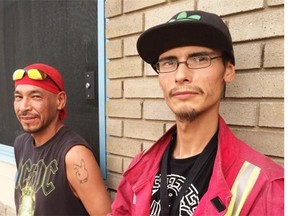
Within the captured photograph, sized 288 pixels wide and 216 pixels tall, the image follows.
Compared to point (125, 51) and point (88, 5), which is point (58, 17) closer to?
point (88, 5)

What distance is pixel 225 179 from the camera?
4.62ft

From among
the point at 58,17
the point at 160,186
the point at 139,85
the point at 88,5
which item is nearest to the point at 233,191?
the point at 160,186

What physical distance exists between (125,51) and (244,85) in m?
1.10

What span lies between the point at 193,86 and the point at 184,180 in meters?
0.46

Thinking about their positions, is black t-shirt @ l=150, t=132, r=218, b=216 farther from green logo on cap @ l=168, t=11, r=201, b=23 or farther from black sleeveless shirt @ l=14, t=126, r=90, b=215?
black sleeveless shirt @ l=14, t=126, r=90, b=215

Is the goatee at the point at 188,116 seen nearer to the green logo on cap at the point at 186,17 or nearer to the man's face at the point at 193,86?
the man's face at the point at 193,86

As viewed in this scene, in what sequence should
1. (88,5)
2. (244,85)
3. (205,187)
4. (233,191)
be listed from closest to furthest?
(233,191) → (205,187) → (244,85) → (88,5)

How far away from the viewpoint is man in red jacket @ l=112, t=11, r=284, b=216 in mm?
1354

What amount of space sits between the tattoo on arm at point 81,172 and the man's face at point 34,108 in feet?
1.68

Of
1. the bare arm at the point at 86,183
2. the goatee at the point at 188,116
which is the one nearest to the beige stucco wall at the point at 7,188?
the bare arm at the point at 86,183

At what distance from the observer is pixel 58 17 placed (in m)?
3.50

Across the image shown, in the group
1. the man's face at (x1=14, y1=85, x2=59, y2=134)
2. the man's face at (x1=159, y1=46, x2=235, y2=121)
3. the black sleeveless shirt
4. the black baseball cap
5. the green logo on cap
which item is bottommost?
the black sleeveless shirt

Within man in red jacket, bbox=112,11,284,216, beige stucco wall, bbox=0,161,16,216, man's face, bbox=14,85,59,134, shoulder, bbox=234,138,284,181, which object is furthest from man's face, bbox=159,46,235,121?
beige stucco wall, bbox=0,161,16,216

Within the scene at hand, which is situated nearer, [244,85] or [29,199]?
[244,85]
